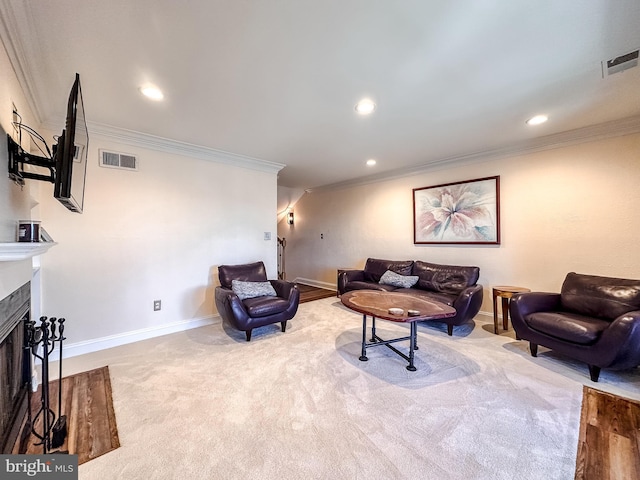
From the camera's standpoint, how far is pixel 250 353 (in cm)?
284

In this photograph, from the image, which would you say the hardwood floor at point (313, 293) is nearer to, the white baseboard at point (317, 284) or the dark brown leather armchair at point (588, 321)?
the white baseboard at point (317, 284)

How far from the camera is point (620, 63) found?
1.90 metres

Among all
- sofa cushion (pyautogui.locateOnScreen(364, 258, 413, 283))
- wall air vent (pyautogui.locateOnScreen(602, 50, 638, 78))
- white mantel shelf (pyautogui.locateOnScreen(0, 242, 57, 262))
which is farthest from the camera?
sofa cushion (pyautogui.locateOnScreen(364, 258, 413, 283))

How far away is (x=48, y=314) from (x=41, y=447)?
69.3 inches

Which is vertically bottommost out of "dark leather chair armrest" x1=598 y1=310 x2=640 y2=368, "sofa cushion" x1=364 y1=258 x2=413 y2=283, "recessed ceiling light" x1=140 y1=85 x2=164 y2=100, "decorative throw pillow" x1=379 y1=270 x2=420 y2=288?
"dark leather chair armrest" x1=598 y1=310 x2=640 y2=368

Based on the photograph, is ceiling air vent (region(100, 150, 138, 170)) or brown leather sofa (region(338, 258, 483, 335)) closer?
→ ceiling air vent (region(100, 150, 138, 170))

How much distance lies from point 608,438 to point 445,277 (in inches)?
96.3

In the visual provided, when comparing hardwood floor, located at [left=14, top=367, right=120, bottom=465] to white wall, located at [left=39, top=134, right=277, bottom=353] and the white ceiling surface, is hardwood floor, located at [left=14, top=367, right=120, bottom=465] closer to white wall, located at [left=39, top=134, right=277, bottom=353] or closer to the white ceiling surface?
white wall, located at [left=39, top=134, right=277, bottom=353]

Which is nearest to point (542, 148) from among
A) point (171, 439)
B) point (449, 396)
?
point (449, 396)

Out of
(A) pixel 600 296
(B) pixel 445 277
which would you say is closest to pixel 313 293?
(B) pixel 445 277

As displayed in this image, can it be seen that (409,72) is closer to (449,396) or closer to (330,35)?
(330,35)

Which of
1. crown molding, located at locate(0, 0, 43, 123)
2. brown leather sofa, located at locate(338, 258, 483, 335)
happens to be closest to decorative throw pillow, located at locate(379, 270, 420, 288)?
brown leather sofa, located at locate(338, 258, 483, 335)

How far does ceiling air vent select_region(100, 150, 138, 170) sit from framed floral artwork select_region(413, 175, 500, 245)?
431cm

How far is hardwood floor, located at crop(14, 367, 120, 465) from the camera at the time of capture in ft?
5.17
